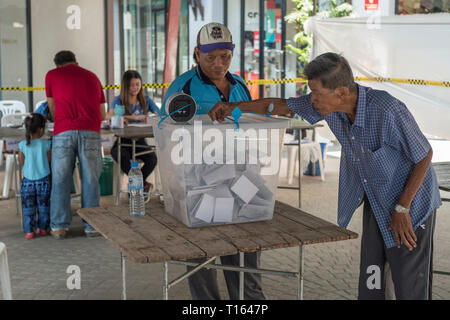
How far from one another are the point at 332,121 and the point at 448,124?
277 inches

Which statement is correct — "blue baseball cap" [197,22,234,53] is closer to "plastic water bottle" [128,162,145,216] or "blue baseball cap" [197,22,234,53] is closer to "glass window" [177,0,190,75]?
"plastic water bottle" [128,162,145,216]

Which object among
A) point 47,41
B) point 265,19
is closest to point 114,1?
point 47,41

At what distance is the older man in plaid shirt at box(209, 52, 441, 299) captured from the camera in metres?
2.53

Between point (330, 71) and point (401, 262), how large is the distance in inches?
36.8

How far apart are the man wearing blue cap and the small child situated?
2693mm

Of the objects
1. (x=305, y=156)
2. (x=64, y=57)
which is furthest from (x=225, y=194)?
(x=305, y=156)

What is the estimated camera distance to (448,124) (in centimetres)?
918

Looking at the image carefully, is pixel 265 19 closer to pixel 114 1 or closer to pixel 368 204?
pixel 114 1

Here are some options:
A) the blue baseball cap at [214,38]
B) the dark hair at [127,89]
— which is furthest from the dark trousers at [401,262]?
the dark hair at [127,89]

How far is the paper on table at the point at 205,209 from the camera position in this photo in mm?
2592

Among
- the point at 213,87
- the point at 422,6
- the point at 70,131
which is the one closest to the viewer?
the point at 213,87

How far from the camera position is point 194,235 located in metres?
2.55

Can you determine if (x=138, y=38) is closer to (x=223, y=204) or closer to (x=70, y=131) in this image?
(x=70, y=131)

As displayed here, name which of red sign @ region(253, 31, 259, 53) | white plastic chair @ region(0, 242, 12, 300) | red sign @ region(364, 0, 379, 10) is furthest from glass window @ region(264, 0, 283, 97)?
white plastic chair @ region(0, 242, 12, 300)
